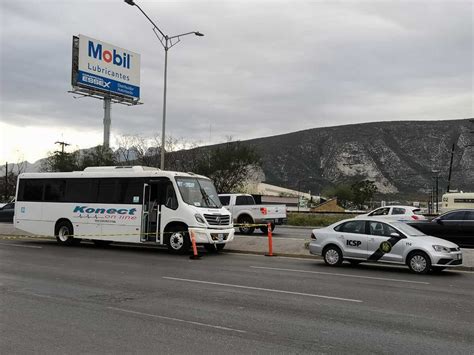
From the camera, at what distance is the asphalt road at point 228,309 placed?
644 cm

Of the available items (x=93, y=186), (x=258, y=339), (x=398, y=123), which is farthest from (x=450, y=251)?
(x=398, y=123)

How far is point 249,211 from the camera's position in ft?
89.8

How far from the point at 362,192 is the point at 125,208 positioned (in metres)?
110

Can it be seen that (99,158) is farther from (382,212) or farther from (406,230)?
(406,230)

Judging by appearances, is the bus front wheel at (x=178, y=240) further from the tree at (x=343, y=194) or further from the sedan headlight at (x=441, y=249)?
the tree at (x=343, y=194)

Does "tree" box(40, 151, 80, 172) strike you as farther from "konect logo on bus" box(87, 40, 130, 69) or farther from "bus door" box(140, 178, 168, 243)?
"bus door" box(140, 178, 168, 243)

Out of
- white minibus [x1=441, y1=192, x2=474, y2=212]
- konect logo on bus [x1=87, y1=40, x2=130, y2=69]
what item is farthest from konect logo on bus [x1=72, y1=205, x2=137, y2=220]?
konect logo on bus [x1=87, y1=40, x2=130, y2=69]

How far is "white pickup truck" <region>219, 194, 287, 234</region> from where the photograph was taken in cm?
2719

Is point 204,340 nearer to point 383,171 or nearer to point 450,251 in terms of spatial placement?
point 450,251

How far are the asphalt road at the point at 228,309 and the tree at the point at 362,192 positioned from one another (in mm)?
112231

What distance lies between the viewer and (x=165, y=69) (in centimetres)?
2683

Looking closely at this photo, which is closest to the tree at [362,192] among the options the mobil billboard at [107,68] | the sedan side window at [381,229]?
the mobil billboard at [107,68]

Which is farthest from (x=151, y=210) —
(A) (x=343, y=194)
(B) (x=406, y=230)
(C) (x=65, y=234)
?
(A) (x=343, y=194)

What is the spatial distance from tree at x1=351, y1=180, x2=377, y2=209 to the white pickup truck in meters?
99.6
